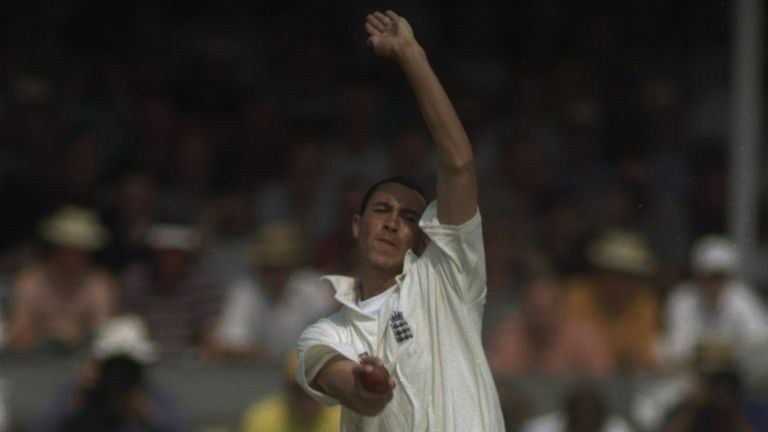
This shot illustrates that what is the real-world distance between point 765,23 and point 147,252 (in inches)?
202

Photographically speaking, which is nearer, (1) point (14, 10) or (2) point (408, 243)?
(2) point (408, 243)

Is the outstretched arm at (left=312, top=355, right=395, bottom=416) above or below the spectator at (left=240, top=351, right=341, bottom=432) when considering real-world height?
above

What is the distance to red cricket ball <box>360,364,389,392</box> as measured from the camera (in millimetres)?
5984

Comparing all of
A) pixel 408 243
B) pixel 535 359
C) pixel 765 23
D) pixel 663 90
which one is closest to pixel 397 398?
pixel 408 243

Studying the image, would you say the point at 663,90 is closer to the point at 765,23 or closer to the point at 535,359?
the point at 765,23

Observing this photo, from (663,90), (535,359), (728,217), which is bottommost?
(535,359)

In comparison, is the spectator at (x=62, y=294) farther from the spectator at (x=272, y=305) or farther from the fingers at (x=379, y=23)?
the fingers at (x=379, y=23)

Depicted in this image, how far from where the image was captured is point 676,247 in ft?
41.6

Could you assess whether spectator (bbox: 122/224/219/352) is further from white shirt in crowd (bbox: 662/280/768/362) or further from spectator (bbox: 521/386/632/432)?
white shirt in crowd (bbox: 662/280/768/362)

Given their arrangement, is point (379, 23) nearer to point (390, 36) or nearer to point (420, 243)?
point (390, 36)

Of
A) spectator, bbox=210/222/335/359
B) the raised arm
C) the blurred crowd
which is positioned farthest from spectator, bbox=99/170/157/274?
the raised arm

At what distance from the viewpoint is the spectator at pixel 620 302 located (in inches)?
448

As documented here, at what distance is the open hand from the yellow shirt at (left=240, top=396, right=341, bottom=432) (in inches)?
148

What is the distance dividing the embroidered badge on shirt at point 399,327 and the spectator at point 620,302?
479 centimetres
